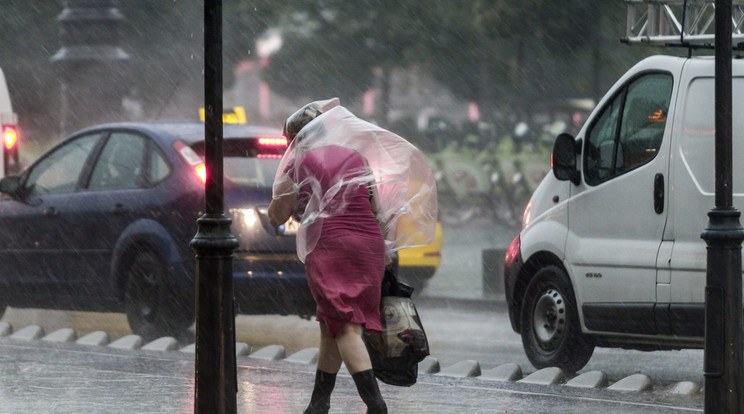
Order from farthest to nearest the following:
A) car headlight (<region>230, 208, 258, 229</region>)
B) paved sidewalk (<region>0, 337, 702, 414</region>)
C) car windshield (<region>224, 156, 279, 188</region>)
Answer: car windshield (<region>224, 156, 279, 188</region>), car headlight (<region>230, 208, 258, 229</region>), paved sidewalk (<region>0, 337, 702, 414</region>)

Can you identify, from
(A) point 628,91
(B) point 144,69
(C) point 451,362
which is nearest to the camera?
(A) point 628,91

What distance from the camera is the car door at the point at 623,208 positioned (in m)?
9.38

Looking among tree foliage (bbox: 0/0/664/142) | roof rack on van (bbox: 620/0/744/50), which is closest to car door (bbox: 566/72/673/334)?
roof rack on van (bbox: 620/0/744/50)

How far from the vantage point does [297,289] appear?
1109cm

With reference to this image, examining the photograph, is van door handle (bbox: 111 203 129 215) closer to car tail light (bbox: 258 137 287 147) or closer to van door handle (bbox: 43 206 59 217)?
van door handle (bbox: 43 206 59 217)

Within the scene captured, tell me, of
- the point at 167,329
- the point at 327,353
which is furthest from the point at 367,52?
the point at 327,353

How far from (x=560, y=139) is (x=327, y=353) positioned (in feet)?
11.0

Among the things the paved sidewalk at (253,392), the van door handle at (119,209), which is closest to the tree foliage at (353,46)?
the van door handle at (119,209)

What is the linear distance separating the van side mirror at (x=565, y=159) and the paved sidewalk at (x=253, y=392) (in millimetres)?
1651

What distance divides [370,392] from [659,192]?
3.10 metres

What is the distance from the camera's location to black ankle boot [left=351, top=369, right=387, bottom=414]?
6898 millimetres

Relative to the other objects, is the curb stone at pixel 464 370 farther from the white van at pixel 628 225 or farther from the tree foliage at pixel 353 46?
the tree foliage at pixel 353 46

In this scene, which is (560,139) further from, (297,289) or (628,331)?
(297,289)

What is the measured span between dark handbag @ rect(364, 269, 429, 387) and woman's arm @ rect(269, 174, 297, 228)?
0.64m
